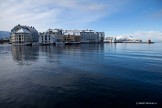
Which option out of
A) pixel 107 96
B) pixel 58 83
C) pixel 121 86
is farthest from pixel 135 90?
pixel 58 83

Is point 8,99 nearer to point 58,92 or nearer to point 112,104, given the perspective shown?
point 58,92

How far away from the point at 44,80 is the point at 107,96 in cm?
1070

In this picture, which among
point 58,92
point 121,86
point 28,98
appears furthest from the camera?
point 121,86

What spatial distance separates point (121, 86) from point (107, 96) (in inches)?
160

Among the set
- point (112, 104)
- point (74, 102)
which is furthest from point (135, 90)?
point (74, 102)

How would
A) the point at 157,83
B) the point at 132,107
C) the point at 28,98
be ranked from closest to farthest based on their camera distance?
the point at 132,107
the point at 28,98
the point at 157,83

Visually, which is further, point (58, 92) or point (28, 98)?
point (58, 92)

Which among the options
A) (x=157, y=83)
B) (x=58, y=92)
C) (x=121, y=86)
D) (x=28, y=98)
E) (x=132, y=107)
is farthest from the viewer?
(x=157, y=83)

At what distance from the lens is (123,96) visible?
1738cm

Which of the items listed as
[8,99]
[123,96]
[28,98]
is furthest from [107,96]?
[8,99]

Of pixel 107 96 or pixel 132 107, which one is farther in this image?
pixel 107 96

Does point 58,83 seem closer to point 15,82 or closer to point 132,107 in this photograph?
point 15,82

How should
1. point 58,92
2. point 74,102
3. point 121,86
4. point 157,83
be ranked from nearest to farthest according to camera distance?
point 74,102 → point 58,92 → point 121,86 → point 157,83

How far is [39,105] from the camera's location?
1533 cm
